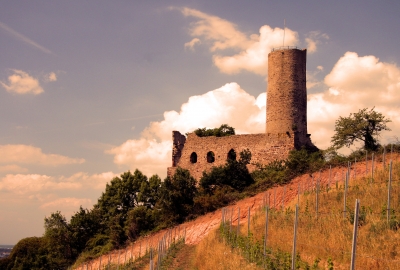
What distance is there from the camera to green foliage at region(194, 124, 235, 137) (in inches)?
1464

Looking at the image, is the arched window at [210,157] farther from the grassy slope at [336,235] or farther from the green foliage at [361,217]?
the green foliage at [361,217]

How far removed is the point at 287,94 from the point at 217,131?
7376mm

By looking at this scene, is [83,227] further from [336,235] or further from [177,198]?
[336,235]

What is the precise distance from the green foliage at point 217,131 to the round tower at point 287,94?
17.5ft

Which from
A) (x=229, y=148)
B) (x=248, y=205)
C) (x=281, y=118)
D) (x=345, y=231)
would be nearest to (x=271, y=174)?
(x=248, y=205)

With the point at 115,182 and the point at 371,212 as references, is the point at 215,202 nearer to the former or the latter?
the point at 115,182

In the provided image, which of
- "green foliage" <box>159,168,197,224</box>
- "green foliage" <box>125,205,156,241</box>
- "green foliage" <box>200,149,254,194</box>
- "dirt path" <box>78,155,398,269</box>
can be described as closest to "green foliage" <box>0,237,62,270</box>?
"green foliage" <box>125,205,156,241</box>

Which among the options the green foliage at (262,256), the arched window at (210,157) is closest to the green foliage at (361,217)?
the green foliage at (262,256)

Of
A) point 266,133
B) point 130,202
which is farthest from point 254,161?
point 130,202

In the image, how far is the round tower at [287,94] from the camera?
32.2 meters

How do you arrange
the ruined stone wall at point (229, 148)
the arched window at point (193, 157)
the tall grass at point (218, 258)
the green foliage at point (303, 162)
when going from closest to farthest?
1. the tall grass at point (218, 258)
2. the green foliage at point (303, 162)
3. the ruined stone wall at point (229, 148)
4. the arched window at point (193, 157)

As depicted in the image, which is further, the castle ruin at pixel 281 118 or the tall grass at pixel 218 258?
the castle ruin at pixel 281 118

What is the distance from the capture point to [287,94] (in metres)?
32.5

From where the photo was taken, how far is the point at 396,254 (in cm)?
1012
